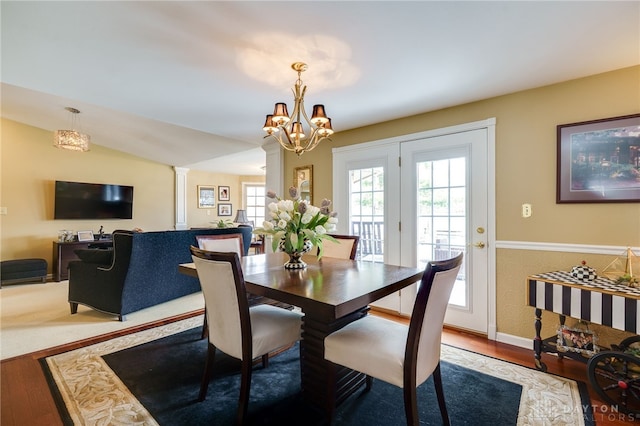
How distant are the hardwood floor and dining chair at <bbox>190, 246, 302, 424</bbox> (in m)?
0.91

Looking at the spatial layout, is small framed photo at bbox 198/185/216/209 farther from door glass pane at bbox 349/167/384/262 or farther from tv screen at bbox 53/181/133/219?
door glass pane at bbox 349/167/384/262

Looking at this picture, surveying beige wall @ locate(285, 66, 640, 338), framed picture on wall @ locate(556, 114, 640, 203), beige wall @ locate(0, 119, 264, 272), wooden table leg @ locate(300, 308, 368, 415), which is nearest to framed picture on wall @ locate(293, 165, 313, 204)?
beige wall @ locate(285, 66, 640, 338)

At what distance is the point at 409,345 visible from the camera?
1.35 meters

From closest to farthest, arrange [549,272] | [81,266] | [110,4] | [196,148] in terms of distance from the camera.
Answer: [110,4] → [549,272] → [81,266] → [196,148]

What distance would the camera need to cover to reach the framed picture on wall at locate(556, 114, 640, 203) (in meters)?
2.09

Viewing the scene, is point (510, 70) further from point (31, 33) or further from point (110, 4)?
point (31, 33)

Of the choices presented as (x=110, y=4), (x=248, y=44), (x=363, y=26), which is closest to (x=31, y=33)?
(x=110, y=4)

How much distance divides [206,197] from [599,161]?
7.65 meters

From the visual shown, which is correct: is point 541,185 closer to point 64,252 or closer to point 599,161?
point 599,161

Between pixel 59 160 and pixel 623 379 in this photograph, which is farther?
pixel 59 160

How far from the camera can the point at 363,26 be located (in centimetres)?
176

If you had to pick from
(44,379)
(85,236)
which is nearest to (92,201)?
(85,236)

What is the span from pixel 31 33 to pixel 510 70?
3.37m

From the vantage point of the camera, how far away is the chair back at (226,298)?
1.53m
